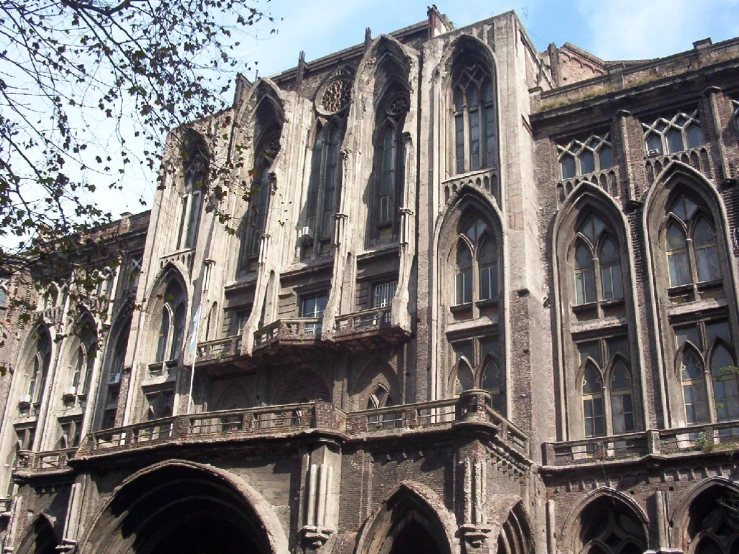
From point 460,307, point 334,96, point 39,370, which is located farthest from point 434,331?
point 39,370

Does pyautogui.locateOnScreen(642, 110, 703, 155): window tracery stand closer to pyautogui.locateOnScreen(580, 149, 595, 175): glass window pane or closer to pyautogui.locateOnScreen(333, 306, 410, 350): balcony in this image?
pyautogui.locateOnScreen(580, 149, 595, 175): glass window pane

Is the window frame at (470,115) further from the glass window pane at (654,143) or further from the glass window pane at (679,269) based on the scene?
the glass window pane at (679,269)

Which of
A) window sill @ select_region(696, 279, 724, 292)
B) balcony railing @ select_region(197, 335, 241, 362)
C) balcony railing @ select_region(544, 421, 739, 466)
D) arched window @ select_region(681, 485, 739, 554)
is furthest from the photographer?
balcony railing @ select_region(197, 335, 241, 362)

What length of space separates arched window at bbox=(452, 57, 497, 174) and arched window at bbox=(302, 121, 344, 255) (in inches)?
186

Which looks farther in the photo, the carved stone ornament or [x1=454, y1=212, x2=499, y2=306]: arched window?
the carved stone ornament

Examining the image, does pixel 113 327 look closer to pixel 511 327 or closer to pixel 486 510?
pixel 511 327

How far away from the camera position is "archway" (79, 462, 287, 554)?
2217 cm

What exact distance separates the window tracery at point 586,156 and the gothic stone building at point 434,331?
13cm

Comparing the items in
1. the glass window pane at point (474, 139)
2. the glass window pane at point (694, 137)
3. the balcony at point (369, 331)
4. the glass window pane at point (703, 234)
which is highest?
the glass window pane at point (474, 139)

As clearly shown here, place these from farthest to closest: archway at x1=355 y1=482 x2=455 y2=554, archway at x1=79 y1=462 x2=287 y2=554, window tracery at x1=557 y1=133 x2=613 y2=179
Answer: window tracery at x1=557 y1=133 x2=613 y2=179 < archway at x1=79 y1=462 x2=287 y2=554 < archway at x1=355 y1=482 x2=455 y2=554

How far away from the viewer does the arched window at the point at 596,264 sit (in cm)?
2569

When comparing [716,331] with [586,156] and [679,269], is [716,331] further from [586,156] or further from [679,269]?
[586,156]

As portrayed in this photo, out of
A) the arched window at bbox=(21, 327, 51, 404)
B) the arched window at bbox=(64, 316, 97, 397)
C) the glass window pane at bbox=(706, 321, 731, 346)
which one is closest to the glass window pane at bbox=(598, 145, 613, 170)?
the glass window pane at bbox=(706, 321, 731, 346)

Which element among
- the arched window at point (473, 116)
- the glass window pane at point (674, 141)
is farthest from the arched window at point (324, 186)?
the glass window pane at point (674, 141)
